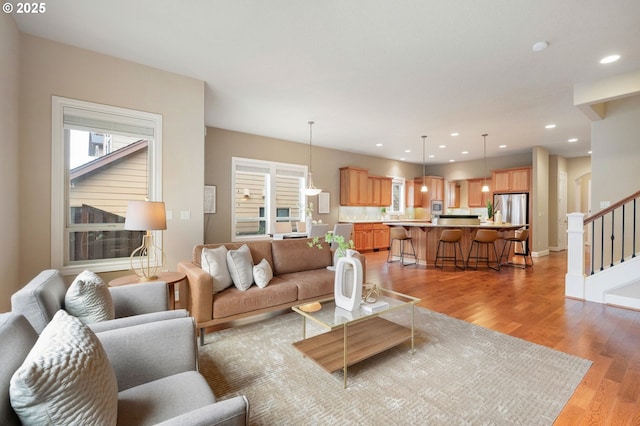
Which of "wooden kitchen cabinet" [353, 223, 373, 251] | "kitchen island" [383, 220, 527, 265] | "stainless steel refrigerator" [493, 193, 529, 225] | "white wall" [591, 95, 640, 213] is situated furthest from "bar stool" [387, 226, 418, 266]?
"stainless steel refrigerator" [493, 193, 529, 225]

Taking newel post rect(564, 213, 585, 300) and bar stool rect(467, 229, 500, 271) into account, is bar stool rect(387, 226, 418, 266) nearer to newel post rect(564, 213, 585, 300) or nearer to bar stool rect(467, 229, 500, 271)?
bar stool rect(467, 229, 500, 271)

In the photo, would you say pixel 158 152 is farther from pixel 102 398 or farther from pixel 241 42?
pixel 102 398

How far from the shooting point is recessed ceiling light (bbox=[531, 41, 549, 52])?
2986 millimetres

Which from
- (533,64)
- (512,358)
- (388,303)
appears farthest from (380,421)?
(533,64)

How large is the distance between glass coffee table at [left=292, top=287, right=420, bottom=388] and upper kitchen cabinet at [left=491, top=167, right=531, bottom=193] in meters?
7.44

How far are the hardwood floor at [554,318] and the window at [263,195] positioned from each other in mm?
2837

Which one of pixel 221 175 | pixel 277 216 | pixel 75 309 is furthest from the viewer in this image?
pixel 277 216

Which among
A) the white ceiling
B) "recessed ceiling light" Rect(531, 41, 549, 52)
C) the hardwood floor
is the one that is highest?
the white ceiling

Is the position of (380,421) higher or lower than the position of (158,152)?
lower

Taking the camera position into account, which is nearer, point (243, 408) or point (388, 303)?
point (243, 408)

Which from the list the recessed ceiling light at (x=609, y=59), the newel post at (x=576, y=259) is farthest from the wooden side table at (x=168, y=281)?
the recessed ceiling light at (x=609, y=59)

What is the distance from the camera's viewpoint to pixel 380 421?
5.66ft

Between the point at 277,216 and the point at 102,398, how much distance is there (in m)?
6.38

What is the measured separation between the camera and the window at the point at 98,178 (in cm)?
316
